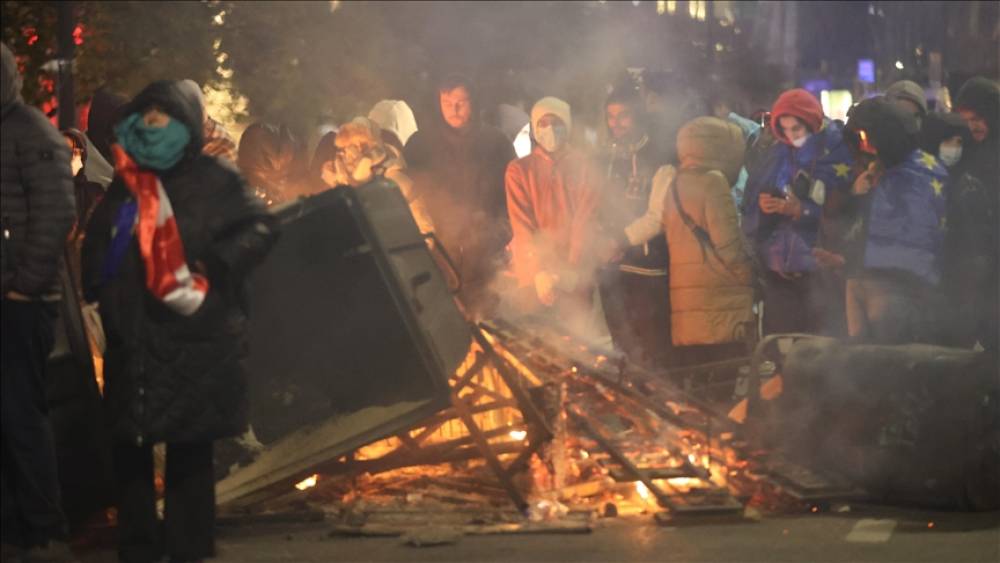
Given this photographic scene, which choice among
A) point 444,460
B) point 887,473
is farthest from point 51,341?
point 887,473

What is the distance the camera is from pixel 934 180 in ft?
33.6

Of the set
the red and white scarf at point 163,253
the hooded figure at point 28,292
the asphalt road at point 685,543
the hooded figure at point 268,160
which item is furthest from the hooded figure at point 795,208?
the hooded figure at point 28,292

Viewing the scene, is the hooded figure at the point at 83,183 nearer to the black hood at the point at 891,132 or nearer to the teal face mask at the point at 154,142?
the teal face mask at the point at 154,142

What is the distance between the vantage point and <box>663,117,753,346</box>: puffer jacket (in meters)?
12.1

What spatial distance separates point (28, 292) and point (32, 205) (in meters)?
0.33

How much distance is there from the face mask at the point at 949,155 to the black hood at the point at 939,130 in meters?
0.04

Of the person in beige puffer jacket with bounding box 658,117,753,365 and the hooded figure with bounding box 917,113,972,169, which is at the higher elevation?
the hooded figure with bounding box 917,113,972,169

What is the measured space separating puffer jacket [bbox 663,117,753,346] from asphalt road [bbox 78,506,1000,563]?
3.66 m

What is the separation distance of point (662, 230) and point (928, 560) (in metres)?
5.21

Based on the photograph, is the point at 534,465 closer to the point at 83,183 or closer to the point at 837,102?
the point at 83,183

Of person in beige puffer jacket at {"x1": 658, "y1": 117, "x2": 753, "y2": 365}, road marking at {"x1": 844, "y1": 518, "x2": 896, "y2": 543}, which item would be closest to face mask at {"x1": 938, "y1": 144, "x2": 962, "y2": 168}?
person in beige puffer jacket at {"x1": 658, "y1": 117, "x2": 753, "y2": 365}

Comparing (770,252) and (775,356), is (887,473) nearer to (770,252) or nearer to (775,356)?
(775,356)

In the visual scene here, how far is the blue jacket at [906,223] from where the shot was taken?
10125 mm

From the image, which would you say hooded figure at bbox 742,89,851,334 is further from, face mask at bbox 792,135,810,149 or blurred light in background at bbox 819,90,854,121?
blurred light in background at bbox 819,90,854,121
